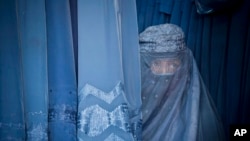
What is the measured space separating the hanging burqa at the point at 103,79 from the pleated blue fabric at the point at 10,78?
0.24 meters

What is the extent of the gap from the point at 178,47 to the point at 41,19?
2.49ft

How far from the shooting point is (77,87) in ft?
5.26

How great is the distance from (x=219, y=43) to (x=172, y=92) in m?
0.45

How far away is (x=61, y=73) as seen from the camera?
1.57m

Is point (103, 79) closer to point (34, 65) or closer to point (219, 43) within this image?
point (34, 65)

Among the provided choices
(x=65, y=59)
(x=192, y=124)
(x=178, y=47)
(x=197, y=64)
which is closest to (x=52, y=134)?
(x=65, y=59)

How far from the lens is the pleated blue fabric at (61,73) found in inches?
61.1

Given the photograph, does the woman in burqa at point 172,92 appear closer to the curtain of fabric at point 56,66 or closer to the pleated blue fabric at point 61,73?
the curtain of fabric at point 56,66

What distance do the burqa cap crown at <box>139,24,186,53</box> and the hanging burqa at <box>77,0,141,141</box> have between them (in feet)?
1.12

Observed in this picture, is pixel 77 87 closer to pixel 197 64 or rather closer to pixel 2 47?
pixel 2 47

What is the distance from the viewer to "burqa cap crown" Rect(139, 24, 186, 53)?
201cm

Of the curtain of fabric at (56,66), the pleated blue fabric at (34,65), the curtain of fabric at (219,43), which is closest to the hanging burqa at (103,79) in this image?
the curtain of fabric at (56,66)

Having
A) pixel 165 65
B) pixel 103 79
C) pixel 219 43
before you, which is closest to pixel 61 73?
pixel 103 79

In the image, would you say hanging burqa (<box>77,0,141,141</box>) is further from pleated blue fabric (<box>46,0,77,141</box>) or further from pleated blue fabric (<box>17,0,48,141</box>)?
pleated blue fabric (<box>17,0,48,141</box>)
